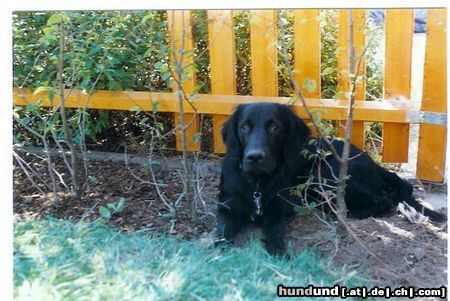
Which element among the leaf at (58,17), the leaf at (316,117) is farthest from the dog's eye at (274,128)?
the leaf at (58,17)

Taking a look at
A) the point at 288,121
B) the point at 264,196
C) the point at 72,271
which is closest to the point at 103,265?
the point at 72,271

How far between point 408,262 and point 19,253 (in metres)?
1.67

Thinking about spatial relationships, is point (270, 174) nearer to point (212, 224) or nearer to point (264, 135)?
point (264, 135)

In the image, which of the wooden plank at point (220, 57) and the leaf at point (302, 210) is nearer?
the leaf at point (302, 210)

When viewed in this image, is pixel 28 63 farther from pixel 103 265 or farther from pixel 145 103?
pixel 103 265

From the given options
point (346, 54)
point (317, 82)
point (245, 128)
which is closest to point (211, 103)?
point (317, 82)

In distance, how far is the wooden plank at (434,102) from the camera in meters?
3.10

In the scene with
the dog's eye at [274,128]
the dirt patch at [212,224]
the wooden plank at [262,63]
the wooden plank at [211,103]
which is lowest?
the dirt patch at [212,224]

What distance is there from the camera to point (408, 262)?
8.49 feet

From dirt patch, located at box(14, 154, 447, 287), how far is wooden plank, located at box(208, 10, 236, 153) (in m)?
0.35

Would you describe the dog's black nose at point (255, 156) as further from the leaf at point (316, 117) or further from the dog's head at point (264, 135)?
the leaf at point (316, 117)

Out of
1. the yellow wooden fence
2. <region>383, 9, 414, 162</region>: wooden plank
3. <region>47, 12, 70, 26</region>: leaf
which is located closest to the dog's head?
the yellow wooden fence

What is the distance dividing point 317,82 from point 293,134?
0.53 m

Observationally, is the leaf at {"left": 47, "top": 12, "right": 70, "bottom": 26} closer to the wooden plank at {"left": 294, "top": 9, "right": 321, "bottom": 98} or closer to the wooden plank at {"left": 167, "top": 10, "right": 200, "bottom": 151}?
the wooden plank at {"left": 167, "top": 10, "right": 200, "bottom": 151}
